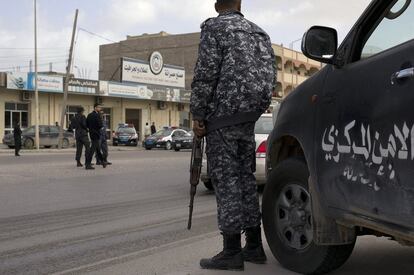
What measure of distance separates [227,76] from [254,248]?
1.45 m

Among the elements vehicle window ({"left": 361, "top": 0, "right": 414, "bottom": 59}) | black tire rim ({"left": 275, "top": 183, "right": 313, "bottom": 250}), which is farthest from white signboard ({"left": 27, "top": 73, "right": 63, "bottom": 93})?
vehicle window ({"left": 361, "top": 0, "right": 414, "bottom": 59})

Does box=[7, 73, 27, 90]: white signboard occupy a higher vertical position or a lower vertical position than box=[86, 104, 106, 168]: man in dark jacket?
higher

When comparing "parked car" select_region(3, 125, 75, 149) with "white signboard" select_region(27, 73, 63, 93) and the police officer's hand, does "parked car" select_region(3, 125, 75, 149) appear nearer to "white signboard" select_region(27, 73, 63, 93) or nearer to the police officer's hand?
"white signboard" select_region(27, 73, 63, 93)

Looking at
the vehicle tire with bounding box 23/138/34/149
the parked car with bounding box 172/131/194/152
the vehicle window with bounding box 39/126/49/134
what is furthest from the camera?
the vehicle window with bounding box 39/126/49/134

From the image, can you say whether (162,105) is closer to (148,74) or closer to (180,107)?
(180,107)

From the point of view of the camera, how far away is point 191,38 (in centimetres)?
6912

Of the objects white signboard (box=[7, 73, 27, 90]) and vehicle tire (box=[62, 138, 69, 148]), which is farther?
white signboard (box=[7, 73, 27, 90])

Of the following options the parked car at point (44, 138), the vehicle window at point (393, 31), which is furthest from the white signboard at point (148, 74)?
the vehicle window at point (393, 31)

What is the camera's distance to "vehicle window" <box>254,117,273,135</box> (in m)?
10.2

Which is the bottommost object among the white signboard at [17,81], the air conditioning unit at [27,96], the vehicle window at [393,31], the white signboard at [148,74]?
the vehicle window at [393,31]

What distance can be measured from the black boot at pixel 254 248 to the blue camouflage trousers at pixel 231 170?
0.58ft

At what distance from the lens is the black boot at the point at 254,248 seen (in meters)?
4.56

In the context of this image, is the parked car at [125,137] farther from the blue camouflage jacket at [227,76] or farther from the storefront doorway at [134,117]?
the blue camouflage jacket at [227,76]

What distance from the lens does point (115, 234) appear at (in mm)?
6328
